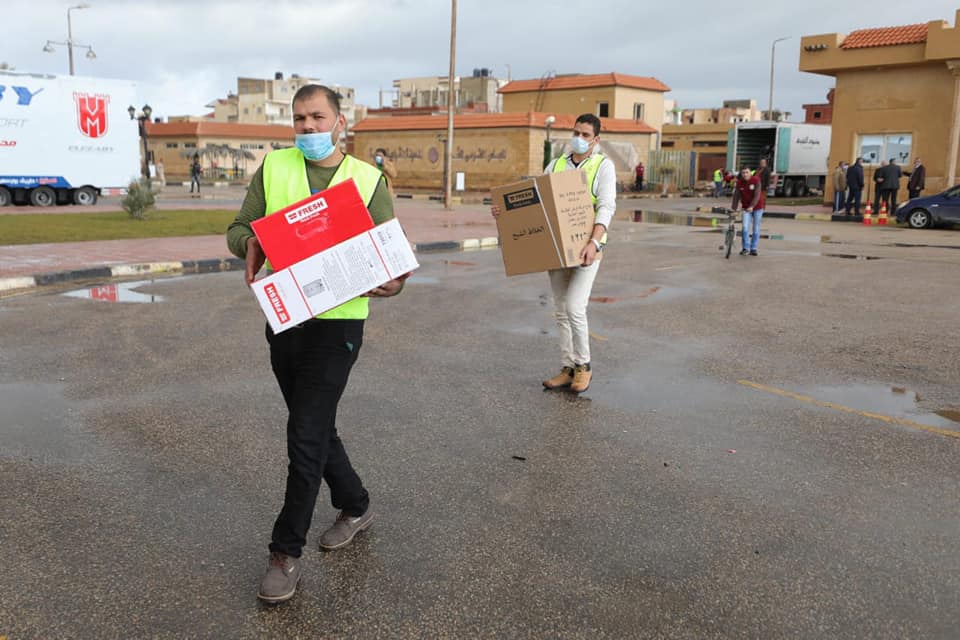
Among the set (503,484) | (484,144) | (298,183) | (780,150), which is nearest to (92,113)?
(484,144)

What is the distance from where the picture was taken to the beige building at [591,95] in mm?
54366

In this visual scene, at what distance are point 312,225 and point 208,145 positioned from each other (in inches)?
2632

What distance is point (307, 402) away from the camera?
3.27 m

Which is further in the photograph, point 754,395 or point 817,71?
point 817,71

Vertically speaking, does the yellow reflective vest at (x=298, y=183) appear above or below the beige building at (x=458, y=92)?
below

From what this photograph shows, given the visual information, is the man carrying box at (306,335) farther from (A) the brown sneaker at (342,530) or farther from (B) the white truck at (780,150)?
(B) the white truck at (780,150)

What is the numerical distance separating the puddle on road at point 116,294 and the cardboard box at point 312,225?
Answer: 764cm

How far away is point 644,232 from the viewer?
21375mm

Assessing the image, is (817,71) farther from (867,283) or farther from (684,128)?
(684,128)

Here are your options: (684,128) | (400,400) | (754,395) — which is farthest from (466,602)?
(684,128)

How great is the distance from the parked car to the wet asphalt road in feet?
51.9

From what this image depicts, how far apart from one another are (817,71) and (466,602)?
103 ft

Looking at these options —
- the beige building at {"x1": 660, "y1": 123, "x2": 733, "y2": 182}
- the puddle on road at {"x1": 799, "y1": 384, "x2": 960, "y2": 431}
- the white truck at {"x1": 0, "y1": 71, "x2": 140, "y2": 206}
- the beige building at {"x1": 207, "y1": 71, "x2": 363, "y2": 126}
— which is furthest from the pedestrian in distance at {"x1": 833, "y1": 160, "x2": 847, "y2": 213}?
the beige building at {"x1": 207, "y1": 71, "x2": 363, "y2": 126}

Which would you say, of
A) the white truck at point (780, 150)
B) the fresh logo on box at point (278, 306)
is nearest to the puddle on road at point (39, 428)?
the fresh logo on box at point (278, 306)
